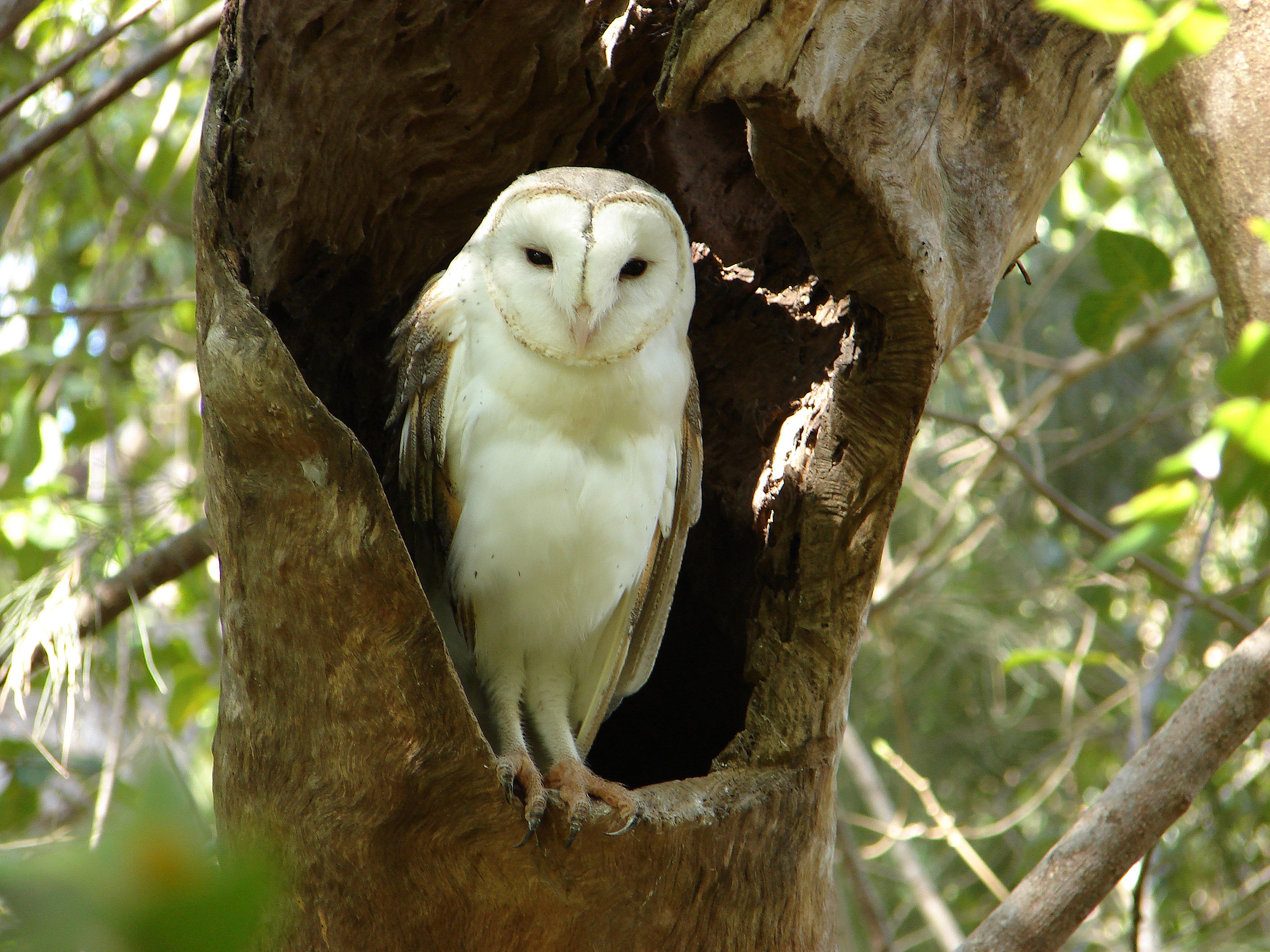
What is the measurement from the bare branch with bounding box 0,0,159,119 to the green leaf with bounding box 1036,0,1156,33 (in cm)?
213

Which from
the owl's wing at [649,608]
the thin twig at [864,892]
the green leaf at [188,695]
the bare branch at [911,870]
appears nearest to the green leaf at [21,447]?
the green leaf at [188,695]

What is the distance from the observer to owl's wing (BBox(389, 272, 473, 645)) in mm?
1913

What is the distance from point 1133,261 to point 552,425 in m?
1.20

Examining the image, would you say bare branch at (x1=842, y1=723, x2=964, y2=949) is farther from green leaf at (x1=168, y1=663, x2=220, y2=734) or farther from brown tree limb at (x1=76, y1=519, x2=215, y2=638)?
green leaf at (x1=168, y1=663, x2=220, y2=734)

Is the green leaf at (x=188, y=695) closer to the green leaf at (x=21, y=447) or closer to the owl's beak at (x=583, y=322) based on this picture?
the green leaf at (x=21, y=447)

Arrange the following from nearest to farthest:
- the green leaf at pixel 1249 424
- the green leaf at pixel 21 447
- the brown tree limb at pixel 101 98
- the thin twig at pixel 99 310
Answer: the green leaf at pixel 1249 424, the brown tree limb at pixel 101 98, the thin twig at pixel 99 310, the green leaf at pixel 21 447

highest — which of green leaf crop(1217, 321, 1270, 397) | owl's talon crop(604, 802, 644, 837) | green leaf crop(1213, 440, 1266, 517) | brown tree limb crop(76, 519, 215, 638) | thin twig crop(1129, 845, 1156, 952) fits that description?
brown tree limb crop(76, 519, 215, 638)

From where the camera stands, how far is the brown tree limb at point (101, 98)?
224 centimetres

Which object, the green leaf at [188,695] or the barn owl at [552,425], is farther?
the green leaf at [188,695]

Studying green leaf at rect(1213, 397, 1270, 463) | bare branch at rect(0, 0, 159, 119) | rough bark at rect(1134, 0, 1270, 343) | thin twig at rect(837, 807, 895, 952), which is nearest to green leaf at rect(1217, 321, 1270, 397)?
green leaf at rect(1213, 397, 1270, 463)

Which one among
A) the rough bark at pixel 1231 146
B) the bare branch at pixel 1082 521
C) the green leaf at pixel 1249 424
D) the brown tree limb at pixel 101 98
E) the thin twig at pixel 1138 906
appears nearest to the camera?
the green leaf at pixel 1249 424

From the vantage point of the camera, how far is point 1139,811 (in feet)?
5.77

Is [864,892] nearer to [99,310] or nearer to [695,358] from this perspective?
[695,358]

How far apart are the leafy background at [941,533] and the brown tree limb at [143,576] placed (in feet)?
0.15
